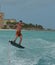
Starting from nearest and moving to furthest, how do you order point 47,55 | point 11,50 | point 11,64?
point 11,64, point 47,55, point 11,50

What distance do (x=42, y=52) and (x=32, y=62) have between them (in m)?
5.31

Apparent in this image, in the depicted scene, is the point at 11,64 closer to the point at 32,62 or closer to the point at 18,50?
the point at 32,62

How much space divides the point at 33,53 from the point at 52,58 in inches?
99.4

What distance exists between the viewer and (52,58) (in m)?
25.8

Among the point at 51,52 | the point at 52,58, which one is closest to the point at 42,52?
the point at 51,52

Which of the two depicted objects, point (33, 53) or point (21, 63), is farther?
point (33, 53)

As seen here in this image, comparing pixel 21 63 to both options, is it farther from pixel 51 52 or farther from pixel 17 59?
pixel 51 52

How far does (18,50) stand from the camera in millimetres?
28281

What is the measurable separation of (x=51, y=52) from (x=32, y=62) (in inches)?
199

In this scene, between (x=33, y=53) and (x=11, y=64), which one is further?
(x=33, y=53)

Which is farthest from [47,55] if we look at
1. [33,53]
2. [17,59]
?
[17,59]

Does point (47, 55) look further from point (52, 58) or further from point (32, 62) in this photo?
point (32, 62)

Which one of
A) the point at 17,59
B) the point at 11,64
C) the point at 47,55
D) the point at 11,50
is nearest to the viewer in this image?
the point at 11,64

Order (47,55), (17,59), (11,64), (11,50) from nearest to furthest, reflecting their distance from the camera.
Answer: (11,64) → (17,59) → (47,55) → (11,50)
